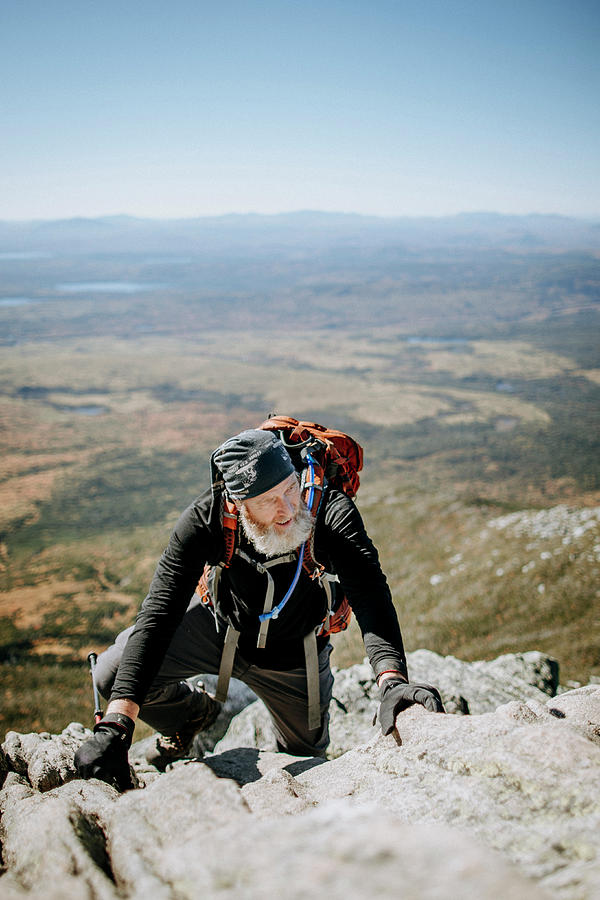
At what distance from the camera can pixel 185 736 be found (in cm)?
564

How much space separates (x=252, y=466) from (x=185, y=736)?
351 centimetres

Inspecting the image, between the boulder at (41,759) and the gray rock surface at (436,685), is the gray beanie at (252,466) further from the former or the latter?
the gray rock surface at (436,685)

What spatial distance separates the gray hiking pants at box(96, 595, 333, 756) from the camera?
200 inches

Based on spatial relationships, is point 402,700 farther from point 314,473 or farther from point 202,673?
point 202,673

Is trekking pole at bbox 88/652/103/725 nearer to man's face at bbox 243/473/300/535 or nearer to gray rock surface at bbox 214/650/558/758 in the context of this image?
man's face at bbox 243/473/300/535

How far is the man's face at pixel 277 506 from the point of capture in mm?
4270

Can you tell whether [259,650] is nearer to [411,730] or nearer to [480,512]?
[411,730]

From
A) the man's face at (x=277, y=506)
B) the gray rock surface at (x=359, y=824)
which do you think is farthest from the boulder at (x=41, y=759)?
the man's face at (x=277, y=506)

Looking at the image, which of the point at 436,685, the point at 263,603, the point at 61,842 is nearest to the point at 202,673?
the point at 263,603

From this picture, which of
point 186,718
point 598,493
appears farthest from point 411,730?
point 598,493

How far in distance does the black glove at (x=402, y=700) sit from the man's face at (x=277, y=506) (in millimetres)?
1539

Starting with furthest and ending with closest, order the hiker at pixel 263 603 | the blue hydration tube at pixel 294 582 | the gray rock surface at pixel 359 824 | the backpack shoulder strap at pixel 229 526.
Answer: the blue hydration tube at pixel 294 582, the backpack shoulder strap at pixel 229 526, the hiker at pixel 263 603, the gray rock surface at pixel 359 824

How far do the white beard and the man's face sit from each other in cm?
3

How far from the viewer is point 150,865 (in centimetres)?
252
